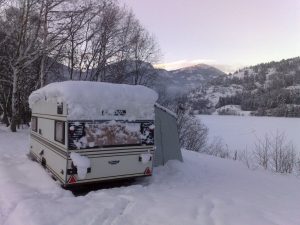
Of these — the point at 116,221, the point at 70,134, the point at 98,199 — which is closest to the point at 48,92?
the point at 70,134

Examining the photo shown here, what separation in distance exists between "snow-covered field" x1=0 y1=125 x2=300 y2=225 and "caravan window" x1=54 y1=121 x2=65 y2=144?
3.61ft

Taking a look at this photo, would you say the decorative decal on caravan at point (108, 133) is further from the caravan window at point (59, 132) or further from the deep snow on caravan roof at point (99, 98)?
the caravan window at point (59, 132)

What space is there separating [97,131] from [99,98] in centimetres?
80

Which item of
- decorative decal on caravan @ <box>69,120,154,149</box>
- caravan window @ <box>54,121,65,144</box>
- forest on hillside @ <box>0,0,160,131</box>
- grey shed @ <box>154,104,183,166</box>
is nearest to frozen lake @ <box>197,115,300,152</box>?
forest on hillside @ <box>0,0,160,131</box>

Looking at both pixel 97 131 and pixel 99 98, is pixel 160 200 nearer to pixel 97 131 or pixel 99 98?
pixel 97 131

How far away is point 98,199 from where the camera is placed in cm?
711

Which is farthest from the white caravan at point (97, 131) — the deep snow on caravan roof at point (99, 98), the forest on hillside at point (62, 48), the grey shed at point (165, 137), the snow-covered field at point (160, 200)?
the forest on hillside at point (62, 48)

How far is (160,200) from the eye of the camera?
7254 mm

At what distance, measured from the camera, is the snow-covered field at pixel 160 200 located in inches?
237

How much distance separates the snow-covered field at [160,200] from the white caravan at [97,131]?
51 cm

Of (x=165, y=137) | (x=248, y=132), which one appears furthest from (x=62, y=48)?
(x=248, y=132)

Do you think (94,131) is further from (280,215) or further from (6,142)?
(6,142)

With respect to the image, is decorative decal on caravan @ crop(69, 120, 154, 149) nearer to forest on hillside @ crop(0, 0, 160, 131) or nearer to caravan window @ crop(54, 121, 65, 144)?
caravan window @ crop(54, 121, 65, 144)

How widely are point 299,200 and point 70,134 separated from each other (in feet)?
18.4
